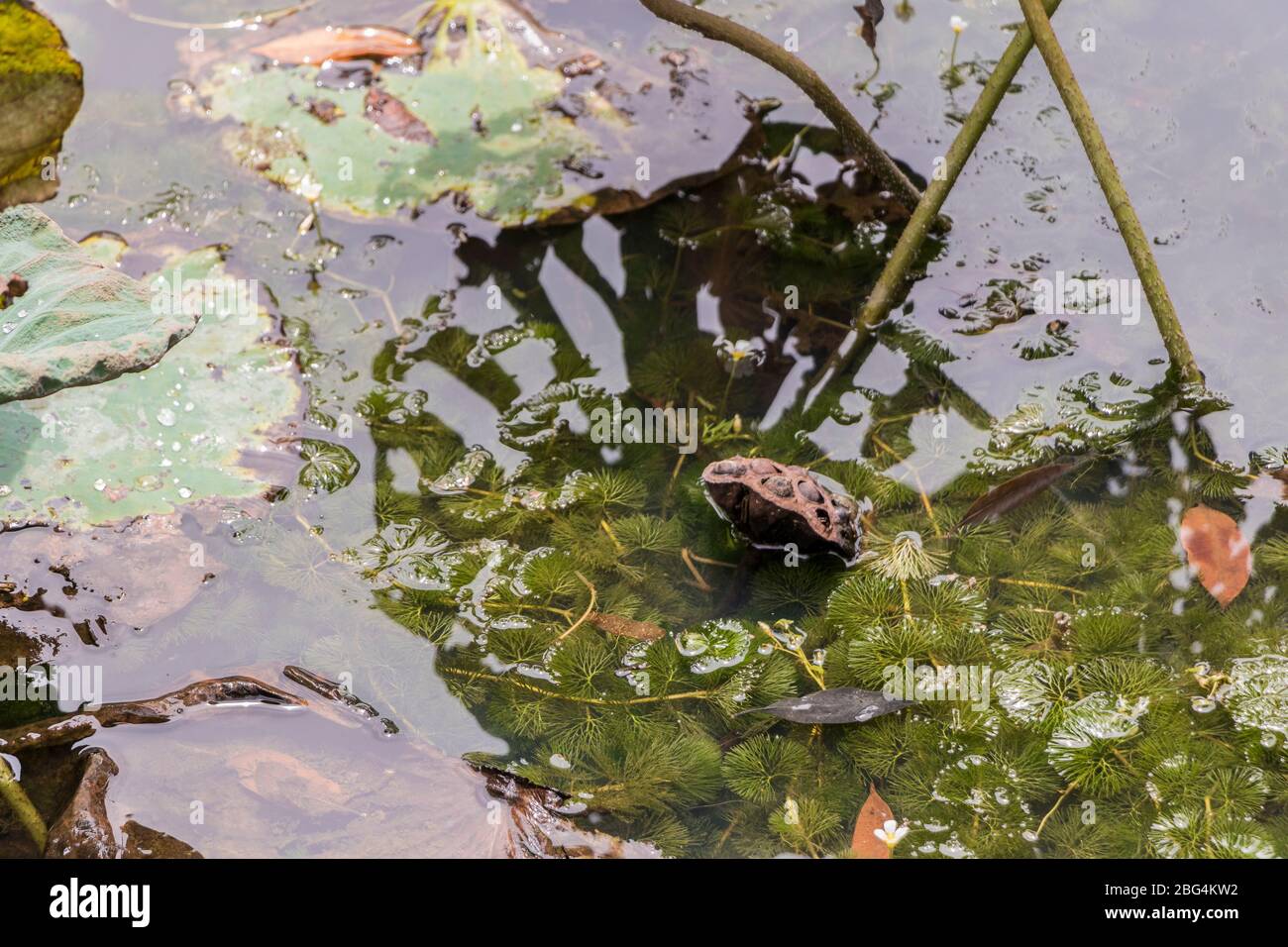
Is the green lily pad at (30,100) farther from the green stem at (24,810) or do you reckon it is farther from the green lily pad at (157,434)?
the green stem at (24,810)

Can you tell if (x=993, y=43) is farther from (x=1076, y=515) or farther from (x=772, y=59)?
(x=1076, y=515)

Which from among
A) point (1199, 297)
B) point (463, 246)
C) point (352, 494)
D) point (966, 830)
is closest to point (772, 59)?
point (463, 246)

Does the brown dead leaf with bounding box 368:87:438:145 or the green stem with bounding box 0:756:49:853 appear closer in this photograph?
the green stem with bounding box 0:756:49:853

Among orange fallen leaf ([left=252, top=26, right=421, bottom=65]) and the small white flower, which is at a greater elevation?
orange fallen leaf ([left=252, top=26, right=421, bottom=65])

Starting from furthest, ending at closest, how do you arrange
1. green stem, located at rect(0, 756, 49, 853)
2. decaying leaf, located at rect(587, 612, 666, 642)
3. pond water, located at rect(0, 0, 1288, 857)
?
decaying leaf, located at rect(587, 612, 666, 642) < pond water, located at rect(0, 0, 1288, 857) < green stem, located at rect(0, 756, 49, 853)

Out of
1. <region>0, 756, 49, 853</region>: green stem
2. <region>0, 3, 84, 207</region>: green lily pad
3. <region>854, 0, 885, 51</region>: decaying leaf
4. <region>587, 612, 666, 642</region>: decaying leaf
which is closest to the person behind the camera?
<region>0, 756, 49, 853</region>: green stem

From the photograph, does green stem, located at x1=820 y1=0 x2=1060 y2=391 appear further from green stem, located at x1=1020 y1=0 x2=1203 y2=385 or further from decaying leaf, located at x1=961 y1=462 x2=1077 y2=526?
decaying leaf, located at x1=961 y1=462 x2=1077 y2=526

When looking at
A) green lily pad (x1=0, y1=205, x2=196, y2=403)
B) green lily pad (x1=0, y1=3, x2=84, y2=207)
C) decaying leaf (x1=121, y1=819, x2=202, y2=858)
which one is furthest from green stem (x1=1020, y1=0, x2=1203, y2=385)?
green lily pad (x1=0, y1=3, x2=84, y2=207)
